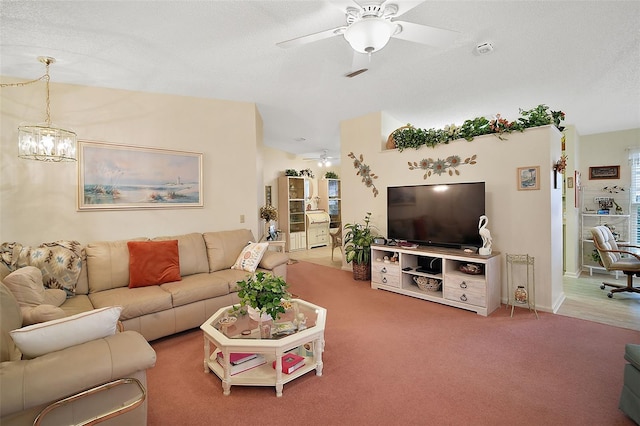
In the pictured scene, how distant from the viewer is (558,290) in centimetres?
359

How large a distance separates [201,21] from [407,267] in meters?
3.61

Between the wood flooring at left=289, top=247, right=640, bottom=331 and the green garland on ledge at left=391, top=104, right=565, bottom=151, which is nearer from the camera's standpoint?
the wood flooring at left=289, top=247, right=640, bottom=331

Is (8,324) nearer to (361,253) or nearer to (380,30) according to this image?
(380,30)

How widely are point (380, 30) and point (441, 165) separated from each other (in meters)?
2.60

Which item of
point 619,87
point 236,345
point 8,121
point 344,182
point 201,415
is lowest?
point 201,415

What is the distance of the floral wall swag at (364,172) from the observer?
4816 mm

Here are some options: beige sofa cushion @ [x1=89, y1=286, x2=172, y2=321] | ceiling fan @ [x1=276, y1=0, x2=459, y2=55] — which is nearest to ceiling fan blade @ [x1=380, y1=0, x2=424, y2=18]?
ceiling fan @ [x1=276, y1=0, x2=459, y2=55]

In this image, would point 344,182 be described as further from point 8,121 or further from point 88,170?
point 8,121

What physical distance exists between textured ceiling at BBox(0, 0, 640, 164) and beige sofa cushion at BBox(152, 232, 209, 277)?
6.12 ft

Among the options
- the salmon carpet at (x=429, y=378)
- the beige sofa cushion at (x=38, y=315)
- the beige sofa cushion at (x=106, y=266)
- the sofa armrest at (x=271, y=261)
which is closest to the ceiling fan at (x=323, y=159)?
the sofa armrest at (x=271, y=261)

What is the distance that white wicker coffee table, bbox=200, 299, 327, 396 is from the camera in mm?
1930

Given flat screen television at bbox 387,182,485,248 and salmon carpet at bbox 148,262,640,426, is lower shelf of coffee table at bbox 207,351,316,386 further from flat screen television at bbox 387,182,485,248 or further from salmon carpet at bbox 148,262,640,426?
flat screen television at bbox 387,182,485,248

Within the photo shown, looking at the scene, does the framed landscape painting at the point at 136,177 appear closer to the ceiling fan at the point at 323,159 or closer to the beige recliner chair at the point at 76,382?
the beige recliner chair at the point at 76,382

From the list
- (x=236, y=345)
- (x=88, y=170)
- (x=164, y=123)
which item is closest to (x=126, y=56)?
(x=164, y=123)
